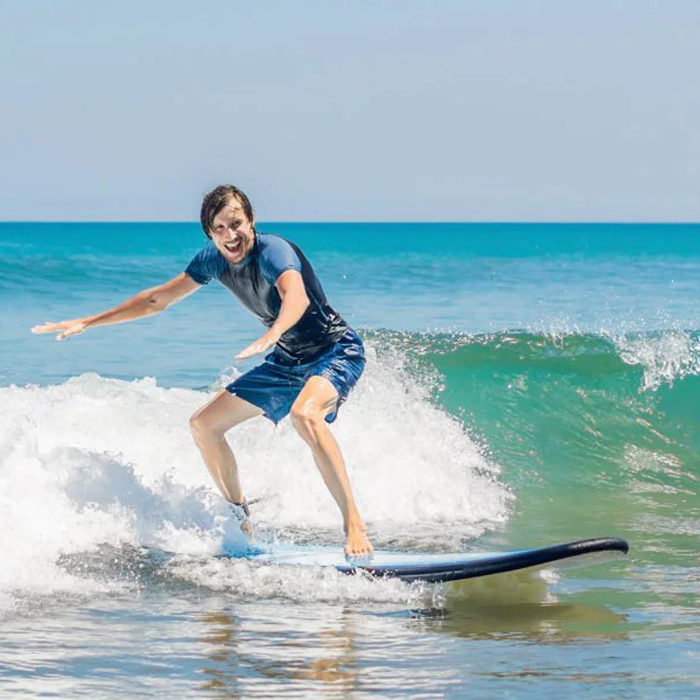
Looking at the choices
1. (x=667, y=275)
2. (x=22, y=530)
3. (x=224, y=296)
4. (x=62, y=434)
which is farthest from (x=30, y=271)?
(x=22, y=530)

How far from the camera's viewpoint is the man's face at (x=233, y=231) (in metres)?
Result: 6.52

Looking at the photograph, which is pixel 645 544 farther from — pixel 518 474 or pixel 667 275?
pixel 667 275

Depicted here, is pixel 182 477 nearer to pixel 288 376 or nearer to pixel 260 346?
pixel 288 376

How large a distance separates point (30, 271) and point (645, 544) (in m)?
27.4

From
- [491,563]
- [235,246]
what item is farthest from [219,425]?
[491,563]

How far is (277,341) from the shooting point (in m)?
6.48

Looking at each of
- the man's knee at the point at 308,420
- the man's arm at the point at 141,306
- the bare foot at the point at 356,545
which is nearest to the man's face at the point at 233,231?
the man's arm at the point at 141,306

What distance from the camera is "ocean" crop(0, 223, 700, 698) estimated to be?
5359mm

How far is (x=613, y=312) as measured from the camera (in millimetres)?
30047

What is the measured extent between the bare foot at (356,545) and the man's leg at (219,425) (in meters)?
0.85

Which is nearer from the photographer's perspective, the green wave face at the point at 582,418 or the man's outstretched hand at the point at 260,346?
the man's outstretched hand at the point at 260,346
